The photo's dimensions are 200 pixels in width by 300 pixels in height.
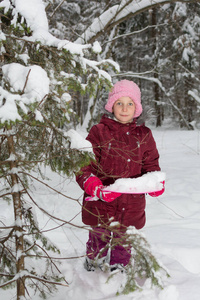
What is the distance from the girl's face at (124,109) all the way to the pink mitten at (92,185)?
2.22 ft

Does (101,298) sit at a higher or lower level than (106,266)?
lower

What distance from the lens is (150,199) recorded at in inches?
197

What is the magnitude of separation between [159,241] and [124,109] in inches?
68.0

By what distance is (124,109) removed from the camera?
2699mm

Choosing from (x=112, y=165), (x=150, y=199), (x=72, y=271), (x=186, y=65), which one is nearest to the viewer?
(x=112, y=165)

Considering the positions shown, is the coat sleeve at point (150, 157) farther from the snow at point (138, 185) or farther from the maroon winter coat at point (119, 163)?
the snow at point (138, 185)

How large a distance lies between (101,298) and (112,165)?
120 cm

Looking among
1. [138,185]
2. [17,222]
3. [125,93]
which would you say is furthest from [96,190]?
[125,93]

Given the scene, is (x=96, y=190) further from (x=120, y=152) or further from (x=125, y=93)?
(x=125, y=93)

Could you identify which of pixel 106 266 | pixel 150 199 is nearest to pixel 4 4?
pixel 106 266

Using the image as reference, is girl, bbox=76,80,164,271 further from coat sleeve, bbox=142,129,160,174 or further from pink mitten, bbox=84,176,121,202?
pink mitten, bbox=84,176,121,202

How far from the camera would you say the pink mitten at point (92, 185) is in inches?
95.0

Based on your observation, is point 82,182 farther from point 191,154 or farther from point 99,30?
point 191,154

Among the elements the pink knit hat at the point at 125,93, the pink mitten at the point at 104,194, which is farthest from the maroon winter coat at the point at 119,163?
the pink mitten at the point at 104,194
